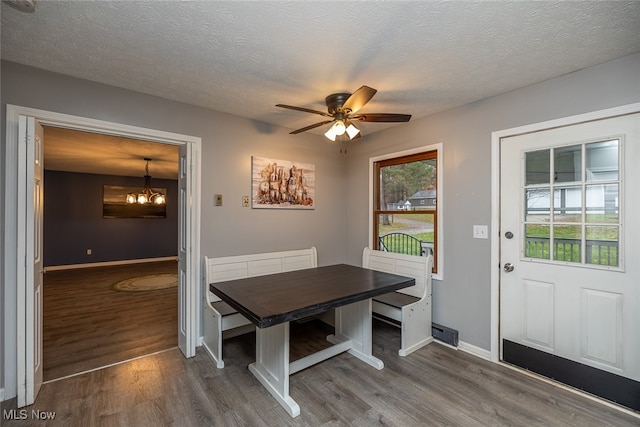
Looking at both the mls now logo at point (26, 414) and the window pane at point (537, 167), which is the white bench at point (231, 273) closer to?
the mls now logo at point (26, 414)

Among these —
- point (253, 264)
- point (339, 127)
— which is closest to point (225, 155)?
point (253, 264)

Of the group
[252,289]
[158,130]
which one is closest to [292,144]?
[158,130]

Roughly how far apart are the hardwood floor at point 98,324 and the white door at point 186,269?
0.38 meters

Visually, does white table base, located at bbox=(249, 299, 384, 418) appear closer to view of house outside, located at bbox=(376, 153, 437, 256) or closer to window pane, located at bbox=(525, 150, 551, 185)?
view of house outside, located at bbox=(376, 153, 437, 256)

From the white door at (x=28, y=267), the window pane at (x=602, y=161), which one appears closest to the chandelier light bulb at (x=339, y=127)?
the window pane at (x=602, y=161)

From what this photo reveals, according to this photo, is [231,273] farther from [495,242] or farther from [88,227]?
[88,227]

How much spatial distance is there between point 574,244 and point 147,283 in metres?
6.24

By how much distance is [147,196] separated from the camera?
6.16 metres

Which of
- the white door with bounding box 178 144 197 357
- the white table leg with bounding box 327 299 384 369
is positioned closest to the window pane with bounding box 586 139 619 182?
the white table leg with bounding box 327 299 384 369

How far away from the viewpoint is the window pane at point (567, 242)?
2.19 metres

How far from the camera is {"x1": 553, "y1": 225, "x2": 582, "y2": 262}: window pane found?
2.19 m

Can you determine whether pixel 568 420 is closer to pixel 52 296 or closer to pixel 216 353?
pixel 216 353

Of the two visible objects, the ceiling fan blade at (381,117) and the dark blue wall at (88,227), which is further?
the dark blue wall at (88,227)

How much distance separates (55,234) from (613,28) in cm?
929
